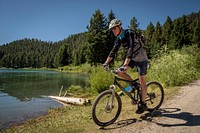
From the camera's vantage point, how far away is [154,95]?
6.03m

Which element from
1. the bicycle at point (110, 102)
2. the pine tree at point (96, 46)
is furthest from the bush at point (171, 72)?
the pine tree at point (96, 46)

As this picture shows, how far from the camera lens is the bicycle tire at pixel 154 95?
19.7ft

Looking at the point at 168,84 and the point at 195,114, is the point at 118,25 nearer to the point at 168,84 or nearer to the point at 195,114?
the point at 195,114

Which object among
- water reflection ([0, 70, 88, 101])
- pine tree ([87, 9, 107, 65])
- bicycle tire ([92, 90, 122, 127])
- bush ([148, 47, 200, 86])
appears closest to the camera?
bicycle tire ([92, 90, 122, 127])

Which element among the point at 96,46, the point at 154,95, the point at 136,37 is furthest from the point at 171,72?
the point at 96,46

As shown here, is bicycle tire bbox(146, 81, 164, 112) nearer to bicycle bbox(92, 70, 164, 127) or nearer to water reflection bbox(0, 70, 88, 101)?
bicycle bbox(92, 70, 164, 127)

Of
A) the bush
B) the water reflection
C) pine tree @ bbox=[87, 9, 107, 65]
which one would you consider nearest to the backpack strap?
the bush

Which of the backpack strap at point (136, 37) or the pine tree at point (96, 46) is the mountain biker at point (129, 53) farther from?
the pine tree at point (96, 46)

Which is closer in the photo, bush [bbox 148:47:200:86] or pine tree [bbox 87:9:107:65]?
bush [bbox 148:47:200:86]

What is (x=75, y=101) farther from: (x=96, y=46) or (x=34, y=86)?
(x=96, y=46)

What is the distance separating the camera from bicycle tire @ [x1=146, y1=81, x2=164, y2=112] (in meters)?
6.01

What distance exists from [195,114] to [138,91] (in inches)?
72.1

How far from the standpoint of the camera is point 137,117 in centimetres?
564

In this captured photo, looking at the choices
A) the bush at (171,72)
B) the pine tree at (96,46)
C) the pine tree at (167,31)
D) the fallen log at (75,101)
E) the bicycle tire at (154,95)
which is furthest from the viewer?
the pine tree at (167,31)
